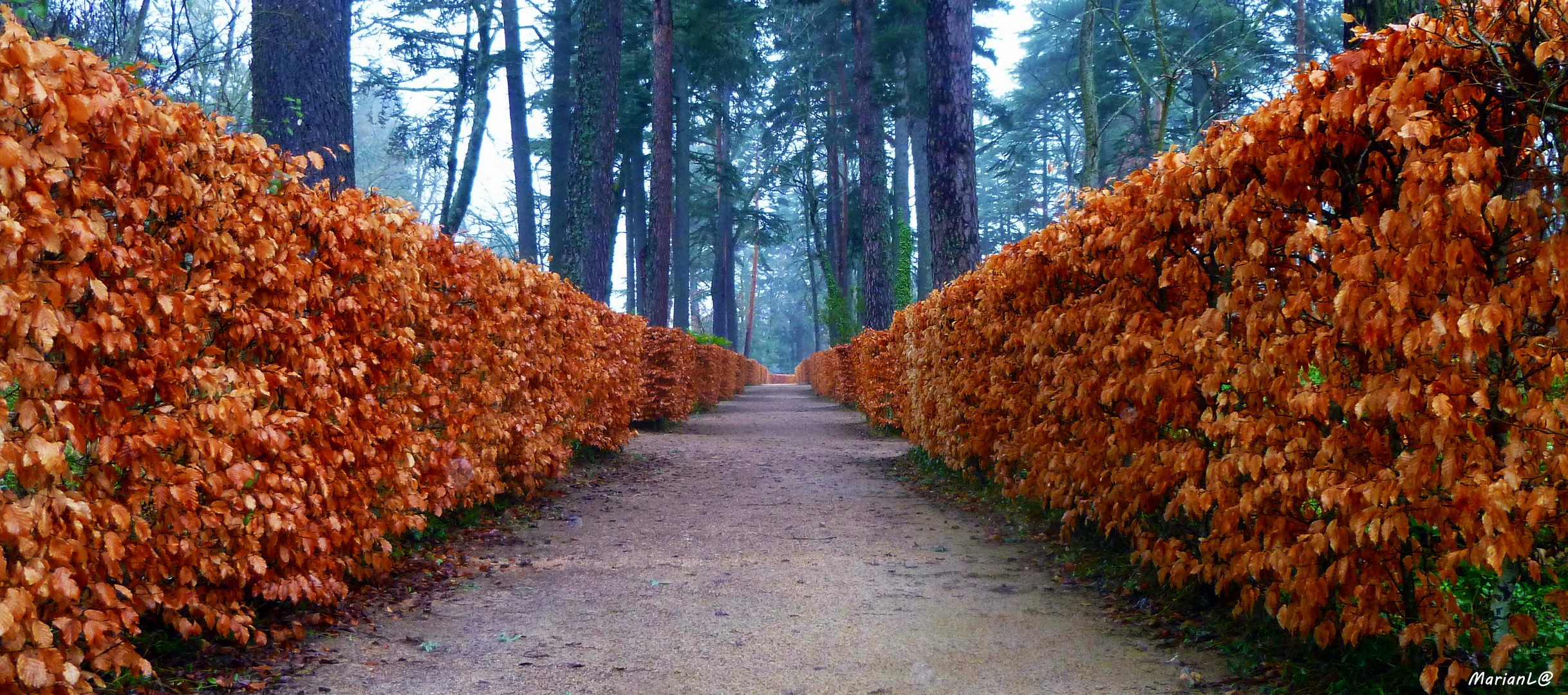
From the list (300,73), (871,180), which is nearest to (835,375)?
(871,180)

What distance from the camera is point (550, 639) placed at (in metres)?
3.83

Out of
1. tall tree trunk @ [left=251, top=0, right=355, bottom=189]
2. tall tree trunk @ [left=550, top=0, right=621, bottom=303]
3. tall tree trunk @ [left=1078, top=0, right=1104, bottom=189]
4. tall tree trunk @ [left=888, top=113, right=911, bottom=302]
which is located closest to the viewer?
tall tree trunk @ [left=251, top=0, right=355, bottom=189]

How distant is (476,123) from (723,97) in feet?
36.5

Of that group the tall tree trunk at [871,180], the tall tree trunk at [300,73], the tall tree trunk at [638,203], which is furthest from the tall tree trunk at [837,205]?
the tall tree trunk at [300,73]

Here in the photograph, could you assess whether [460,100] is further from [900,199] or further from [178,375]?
[178,375]

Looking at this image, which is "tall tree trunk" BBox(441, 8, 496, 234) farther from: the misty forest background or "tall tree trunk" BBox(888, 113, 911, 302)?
"tall tree trunk" BBox(888, 113, 911, 302)

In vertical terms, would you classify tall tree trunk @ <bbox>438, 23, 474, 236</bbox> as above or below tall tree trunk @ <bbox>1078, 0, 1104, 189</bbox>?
above

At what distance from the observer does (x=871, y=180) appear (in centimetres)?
1875

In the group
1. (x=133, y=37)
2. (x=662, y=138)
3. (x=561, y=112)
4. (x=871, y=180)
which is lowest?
(x=133, y=37)

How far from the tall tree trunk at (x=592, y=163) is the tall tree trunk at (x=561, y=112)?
17.4ft

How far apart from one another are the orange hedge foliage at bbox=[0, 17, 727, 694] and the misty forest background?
A: 3.46 ft

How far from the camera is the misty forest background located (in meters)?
8.49

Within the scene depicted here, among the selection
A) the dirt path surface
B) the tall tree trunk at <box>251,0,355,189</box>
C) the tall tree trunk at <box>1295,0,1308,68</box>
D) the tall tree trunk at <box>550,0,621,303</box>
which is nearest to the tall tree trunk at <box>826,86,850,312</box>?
the tall tree trunk at <box>1295,0,1308,68</box>

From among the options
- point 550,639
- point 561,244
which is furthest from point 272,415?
point 561,244
